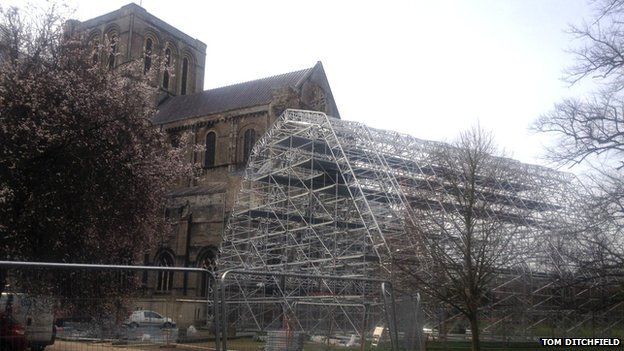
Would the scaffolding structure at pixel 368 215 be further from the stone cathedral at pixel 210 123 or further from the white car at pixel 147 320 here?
the white car at pixel 147 320

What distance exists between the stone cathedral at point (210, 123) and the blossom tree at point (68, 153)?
74.7ft

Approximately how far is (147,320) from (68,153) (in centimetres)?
658

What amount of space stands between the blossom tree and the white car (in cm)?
556

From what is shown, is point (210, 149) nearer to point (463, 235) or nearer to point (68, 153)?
point (463, 235)

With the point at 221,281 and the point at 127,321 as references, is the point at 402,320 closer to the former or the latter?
the point at 221,281

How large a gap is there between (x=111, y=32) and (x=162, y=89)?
22.0 feet

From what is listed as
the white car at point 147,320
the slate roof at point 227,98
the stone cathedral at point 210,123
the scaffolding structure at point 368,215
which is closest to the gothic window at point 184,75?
the stone cathedral at point 210,123

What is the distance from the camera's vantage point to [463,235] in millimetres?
18781

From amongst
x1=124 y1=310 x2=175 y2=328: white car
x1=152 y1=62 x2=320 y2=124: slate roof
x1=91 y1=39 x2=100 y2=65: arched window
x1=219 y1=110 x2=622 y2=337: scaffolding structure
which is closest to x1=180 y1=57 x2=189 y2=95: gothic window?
x1=152 y1=62 x2=320 y2=124: slate roof

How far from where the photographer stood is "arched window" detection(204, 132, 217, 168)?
46.8m

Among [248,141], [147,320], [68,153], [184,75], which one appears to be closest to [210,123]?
[248,141]

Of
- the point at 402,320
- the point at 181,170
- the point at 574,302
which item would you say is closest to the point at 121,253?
the point at 181,170

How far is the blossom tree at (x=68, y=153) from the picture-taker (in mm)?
12453

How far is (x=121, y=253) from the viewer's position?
49.8 ft
